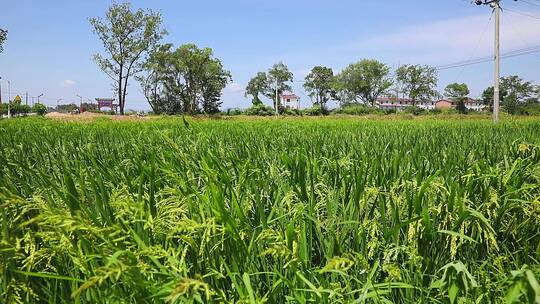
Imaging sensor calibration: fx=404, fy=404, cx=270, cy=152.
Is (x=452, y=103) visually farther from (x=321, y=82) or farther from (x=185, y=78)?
(x=185, y=78)

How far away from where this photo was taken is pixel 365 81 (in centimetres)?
9962

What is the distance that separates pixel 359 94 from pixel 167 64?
189 ft

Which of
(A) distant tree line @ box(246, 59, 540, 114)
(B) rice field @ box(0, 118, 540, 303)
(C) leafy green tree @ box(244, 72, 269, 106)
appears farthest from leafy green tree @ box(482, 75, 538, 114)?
(B) rice field @ box(0, 118, 540, 303)

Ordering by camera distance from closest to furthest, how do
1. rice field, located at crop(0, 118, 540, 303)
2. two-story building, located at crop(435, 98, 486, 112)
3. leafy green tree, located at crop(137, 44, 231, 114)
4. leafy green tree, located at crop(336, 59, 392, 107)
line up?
rice field, located at crop(0, 118, 540, 303), leafy green tree, located at crop(137, 44, 231, 114), leafy green tree, located at crop(336, 59, 392, 107), two-story building, located at crop(435, 98, 486, 112)

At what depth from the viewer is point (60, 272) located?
1.30 metres

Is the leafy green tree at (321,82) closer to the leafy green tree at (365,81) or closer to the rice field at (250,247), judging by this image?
the leafy green tree at (365,81)

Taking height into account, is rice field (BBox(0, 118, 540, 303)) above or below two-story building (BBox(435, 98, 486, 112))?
below

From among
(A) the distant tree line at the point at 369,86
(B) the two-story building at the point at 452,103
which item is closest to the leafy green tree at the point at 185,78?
(A) the distant tree line at the point at 369,86

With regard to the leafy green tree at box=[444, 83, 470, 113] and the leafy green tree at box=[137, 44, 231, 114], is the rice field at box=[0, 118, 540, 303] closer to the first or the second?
the leafy green tree at box=[137, 44, 231, 114]

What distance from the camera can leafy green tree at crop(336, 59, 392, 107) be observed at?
98.8 m

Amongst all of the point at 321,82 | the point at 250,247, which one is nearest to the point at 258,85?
the point at 321,82

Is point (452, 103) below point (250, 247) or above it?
above

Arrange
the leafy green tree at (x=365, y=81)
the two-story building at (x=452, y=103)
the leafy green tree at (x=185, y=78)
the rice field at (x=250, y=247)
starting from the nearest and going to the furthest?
the rice field at (x=250, y=247), the leafy green tree at (x=185, y=78), the leafy green tree at (x=365, y=81), the two-story building at (x=452, y=103)

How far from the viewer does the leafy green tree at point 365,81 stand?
98812mm
